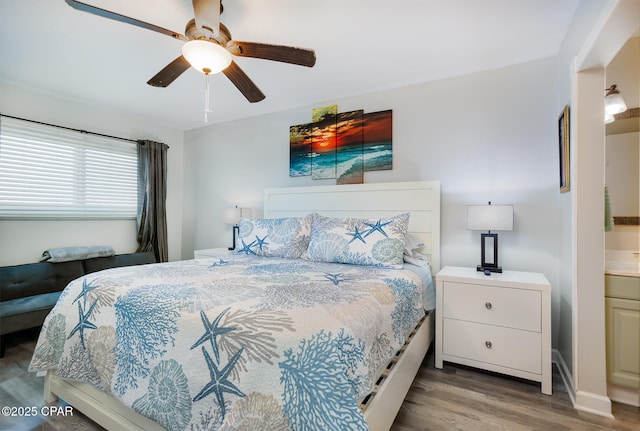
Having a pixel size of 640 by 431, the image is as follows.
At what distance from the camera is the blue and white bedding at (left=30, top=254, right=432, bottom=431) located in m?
0.96

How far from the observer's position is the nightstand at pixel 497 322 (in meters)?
1.88

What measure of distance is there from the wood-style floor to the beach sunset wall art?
74.8 inches

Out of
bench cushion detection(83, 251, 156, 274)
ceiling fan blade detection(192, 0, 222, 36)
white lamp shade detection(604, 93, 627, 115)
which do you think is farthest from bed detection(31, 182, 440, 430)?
bench cushion detection(83, 251, 156, 274)

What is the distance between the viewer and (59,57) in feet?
7.95

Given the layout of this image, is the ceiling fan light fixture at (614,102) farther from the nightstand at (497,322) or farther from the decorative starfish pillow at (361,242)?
the decorative starfish pillow at (361,242)

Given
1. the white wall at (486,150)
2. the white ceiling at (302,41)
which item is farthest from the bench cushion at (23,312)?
the white wall at (486,150)

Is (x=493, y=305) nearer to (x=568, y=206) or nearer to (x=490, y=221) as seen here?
(x=490, y=221)

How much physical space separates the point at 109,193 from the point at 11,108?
1.15 m

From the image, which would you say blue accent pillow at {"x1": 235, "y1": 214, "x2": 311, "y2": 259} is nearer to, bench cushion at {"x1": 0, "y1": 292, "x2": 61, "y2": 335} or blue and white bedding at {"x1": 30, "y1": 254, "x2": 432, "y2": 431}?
blue and white bedding at {"x1": 30, "y1": 254, "x2": 432, "y2": 431}

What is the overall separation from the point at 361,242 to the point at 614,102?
1958 millimetres

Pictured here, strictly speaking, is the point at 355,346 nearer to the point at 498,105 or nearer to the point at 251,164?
the point at 498,105

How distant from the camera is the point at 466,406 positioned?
172 cm

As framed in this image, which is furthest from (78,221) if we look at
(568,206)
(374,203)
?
(568,206)

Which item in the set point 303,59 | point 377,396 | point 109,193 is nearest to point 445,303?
point 377,396
